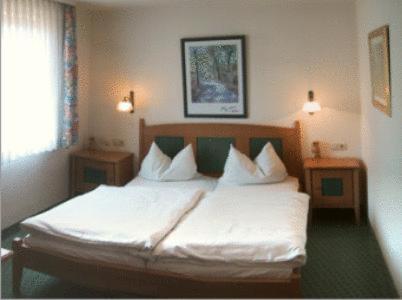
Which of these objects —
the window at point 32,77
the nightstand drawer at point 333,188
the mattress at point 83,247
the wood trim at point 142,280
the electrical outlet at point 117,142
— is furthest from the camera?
the electrical outlet at point 117,142

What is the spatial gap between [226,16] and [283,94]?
992 mm

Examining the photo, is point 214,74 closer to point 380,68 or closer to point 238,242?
point 380,68

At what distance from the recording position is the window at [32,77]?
3896mm

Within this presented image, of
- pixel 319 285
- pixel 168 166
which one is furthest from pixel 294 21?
pixel 319 285

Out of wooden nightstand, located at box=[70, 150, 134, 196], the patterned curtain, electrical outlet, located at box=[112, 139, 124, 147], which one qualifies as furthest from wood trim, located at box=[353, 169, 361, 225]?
the patterned curtain

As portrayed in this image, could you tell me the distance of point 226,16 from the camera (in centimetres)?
471

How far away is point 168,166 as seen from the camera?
475 centimetres

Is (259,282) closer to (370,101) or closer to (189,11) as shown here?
(370,101)

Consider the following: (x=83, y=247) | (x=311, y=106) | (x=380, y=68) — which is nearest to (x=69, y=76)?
(x=83, y=247)

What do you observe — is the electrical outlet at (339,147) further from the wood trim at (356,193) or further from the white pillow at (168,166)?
the white pillow at (168,166)

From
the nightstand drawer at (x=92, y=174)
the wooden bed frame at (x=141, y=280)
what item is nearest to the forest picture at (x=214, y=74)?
the nightstand drawer at (x=92, y=174)

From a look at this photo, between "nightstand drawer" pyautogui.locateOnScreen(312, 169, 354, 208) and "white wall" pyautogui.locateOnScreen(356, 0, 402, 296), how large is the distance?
0.61 feet

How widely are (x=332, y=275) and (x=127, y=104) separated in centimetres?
279

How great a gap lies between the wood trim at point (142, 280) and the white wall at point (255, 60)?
2328mm
